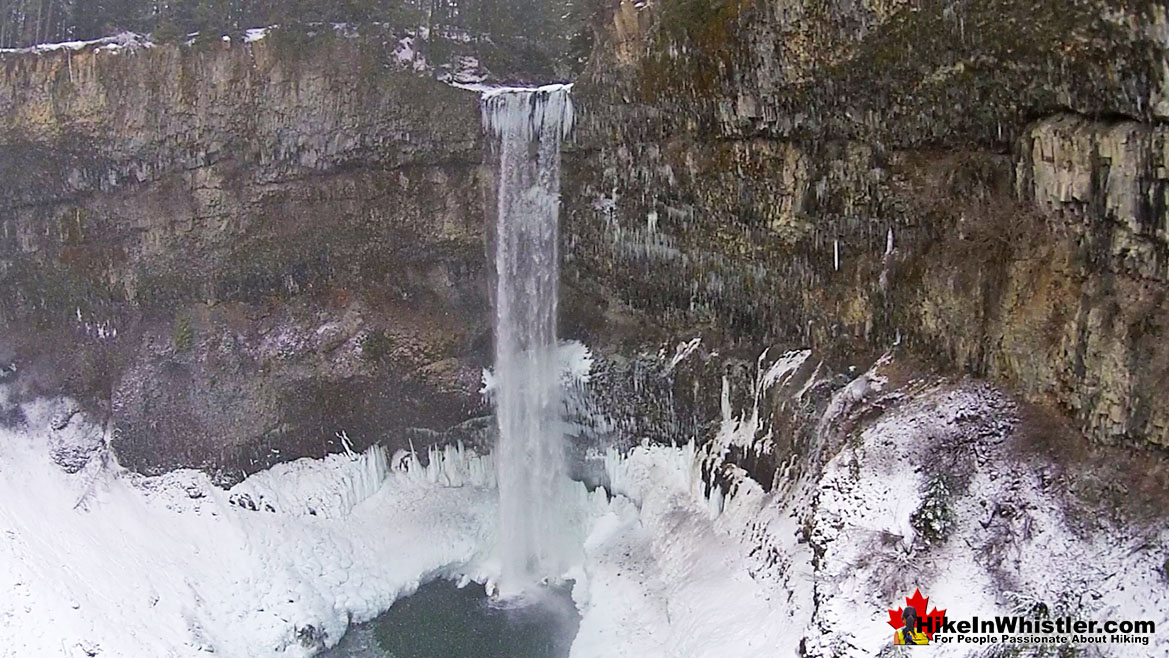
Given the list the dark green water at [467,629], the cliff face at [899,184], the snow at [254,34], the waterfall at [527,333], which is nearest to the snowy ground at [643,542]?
the dark green water at [467,629]

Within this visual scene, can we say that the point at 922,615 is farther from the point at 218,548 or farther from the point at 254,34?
the point at 254,34

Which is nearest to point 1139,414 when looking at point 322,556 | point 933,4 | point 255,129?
point 933,4

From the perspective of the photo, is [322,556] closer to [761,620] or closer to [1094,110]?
[761,620]

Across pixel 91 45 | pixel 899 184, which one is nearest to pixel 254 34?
pixel 91 45

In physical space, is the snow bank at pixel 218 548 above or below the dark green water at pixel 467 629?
above
